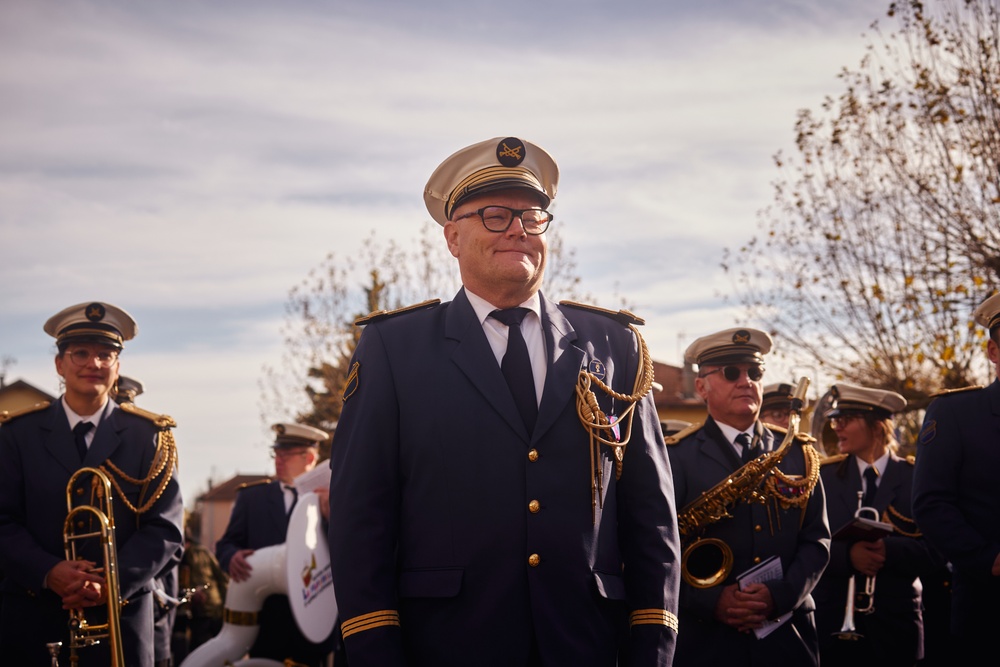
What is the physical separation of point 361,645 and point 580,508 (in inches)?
34.0

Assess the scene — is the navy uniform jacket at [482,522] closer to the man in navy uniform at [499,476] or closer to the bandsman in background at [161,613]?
the man in navy uniform at [499,476]

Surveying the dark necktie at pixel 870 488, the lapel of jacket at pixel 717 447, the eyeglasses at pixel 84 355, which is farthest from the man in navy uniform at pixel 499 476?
the dark necktie at pixel 870 488

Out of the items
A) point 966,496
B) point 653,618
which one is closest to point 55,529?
point 653,618

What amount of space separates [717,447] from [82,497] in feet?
12.1

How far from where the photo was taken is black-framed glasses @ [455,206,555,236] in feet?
13.2

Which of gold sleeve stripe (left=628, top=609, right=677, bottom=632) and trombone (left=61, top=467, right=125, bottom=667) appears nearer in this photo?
gold sleeve stripe (left=628, top=609, right=677, bottom=632)

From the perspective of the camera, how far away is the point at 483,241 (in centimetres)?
401

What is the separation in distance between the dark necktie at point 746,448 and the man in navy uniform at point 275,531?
4896mm

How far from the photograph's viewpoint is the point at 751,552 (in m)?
6.27

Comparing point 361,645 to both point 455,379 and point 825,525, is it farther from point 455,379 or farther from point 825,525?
point 825,525

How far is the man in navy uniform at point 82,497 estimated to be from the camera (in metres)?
6.09

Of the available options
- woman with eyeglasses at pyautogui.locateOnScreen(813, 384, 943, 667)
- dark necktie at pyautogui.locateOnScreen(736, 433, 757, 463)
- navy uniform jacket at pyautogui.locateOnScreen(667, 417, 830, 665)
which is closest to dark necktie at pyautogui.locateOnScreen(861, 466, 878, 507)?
woman with eyeglasses at pyautogui.locateOnScreen(813, 384, 943, 667)

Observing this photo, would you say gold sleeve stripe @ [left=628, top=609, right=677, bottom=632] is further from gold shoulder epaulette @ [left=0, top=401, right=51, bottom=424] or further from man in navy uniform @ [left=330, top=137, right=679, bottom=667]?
gold shoulder epaulette @ [left=0, top=401, right=51, bottom=424]

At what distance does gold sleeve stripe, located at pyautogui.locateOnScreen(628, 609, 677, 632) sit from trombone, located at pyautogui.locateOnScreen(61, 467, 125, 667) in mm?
3360
